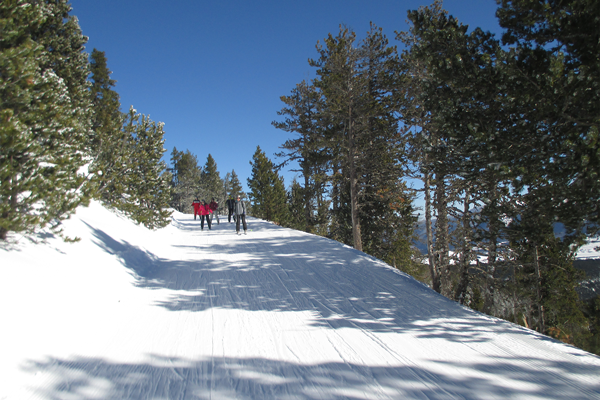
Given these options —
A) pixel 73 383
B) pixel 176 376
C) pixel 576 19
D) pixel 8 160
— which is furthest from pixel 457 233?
pixel 8 160

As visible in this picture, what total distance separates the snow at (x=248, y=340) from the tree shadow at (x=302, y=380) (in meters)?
0.02

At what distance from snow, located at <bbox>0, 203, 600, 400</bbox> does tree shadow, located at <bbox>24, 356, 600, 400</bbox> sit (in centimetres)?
2

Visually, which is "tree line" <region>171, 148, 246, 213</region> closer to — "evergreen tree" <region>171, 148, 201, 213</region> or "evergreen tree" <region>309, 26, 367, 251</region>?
"evergreen tree" <region>171, 148, 201, 213</region>

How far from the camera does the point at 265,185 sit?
34219 millimetres

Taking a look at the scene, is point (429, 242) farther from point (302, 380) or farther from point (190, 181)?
point (190, 181)

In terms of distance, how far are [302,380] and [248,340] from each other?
3.89 ft

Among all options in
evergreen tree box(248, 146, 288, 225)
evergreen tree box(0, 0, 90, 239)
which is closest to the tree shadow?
evergreen tree box(0, 0, 90, 239)

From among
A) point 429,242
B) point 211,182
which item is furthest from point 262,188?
point 211,182

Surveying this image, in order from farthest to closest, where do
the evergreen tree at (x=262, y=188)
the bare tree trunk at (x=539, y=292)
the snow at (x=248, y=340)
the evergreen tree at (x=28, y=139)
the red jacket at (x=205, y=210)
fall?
the evergreen tree at (x=262, y=188) → the red jacket at (x=205, y=210) → the bare tree trunk at (x=539, y=292) → the evergreen tree at (x=28, y=139) → the snow at (x=248, y=340)

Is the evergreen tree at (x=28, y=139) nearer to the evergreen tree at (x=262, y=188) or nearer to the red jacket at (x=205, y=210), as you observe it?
the red jacket at (x=205, y=210)

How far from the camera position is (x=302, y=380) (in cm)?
307

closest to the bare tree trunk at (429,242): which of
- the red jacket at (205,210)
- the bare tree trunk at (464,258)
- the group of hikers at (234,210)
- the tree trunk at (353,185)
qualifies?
the bare tree trunk at (464,258)

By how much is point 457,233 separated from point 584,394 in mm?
7219

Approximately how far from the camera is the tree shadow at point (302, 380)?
9.25 ft
